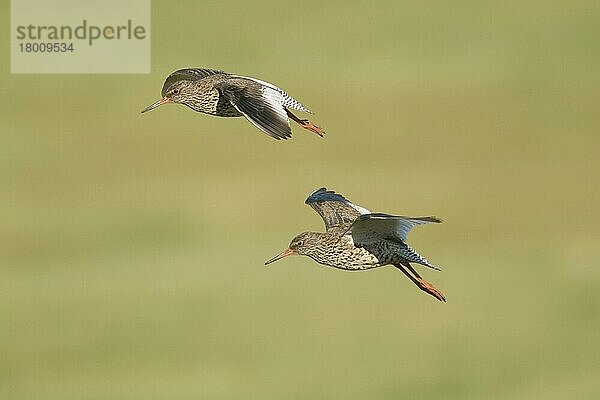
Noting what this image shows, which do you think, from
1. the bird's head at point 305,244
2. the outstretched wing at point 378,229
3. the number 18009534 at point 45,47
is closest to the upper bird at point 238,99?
the outstretched wing at point 378,229

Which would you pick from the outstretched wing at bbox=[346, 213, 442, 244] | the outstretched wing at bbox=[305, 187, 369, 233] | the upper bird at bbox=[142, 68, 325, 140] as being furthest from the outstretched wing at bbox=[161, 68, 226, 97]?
the outstretched wing at bbox=[346, 213, 442, 244]

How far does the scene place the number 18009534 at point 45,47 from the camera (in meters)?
24.9

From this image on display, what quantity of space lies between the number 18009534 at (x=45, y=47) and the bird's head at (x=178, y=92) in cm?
1539

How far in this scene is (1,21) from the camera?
2634 centimetres

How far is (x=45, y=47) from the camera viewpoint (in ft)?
81.9

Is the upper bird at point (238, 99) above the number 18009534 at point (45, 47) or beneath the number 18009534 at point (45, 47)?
beneath

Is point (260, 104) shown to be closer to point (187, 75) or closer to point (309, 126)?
point (309, 126)

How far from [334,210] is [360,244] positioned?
2.16 feet

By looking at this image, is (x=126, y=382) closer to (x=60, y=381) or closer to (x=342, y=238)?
(x=60, y=381)

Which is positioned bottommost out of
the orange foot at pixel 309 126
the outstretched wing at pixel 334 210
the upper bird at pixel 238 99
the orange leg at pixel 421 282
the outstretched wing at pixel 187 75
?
the orange leg at pixel 421 282

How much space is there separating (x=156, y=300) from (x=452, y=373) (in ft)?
11.6

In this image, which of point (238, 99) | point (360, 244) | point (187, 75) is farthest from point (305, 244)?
point (238, 99)

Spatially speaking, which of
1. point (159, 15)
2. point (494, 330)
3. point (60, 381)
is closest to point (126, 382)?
point (60, 381)

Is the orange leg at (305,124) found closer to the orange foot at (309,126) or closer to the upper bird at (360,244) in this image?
the orange foot at (309,126)
